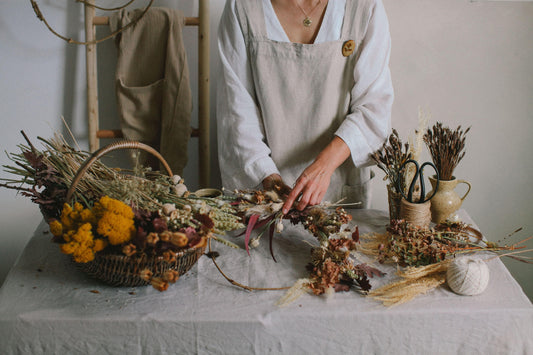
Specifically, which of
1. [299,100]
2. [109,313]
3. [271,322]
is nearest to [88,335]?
[109,313]

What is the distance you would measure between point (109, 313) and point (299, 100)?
986mm

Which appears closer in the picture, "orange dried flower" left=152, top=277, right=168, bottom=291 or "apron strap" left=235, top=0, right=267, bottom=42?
"orange dried flower" left=152, top=277, right=168, bottom=291

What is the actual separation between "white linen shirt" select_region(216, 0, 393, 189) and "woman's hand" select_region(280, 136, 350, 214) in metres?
0.04

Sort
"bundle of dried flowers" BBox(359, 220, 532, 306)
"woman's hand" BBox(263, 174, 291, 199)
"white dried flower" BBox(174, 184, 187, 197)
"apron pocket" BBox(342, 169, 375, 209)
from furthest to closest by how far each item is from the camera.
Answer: "apron pocket" BBox(342, 169, 375, 209) < "woman's hand" BBox(263, 174, 291, 199) < "white dried flower" BBox(174, 184, 187, 197) < "bundle of dried flowers" BBox(359, 220, 532, 306)

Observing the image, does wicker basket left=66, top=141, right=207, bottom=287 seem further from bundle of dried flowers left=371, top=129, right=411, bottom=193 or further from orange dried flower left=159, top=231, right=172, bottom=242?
bundle of dried flowers left=371, top=129, right=411, bottom=193

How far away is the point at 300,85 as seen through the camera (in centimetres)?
160

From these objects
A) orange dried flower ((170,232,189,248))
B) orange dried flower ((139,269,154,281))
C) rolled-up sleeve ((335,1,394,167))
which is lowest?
orange dried flower ((139,269,154,281))

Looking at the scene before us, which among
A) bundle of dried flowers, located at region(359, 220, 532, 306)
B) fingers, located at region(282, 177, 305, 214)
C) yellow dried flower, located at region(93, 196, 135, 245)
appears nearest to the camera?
yellow dried flower, located at region(93, 196, 135, 245)

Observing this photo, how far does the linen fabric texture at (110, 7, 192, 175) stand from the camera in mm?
1791

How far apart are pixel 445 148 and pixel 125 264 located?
96cm

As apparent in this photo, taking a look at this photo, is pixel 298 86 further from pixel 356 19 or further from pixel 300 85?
pixel 356 19

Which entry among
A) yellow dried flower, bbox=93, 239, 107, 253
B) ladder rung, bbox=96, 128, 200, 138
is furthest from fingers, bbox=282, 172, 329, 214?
ladder rung, bbox=96, 128, 200, 138

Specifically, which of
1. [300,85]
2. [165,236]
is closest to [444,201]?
[300,85]

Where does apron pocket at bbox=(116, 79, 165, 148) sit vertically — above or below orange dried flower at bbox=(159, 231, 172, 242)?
above
